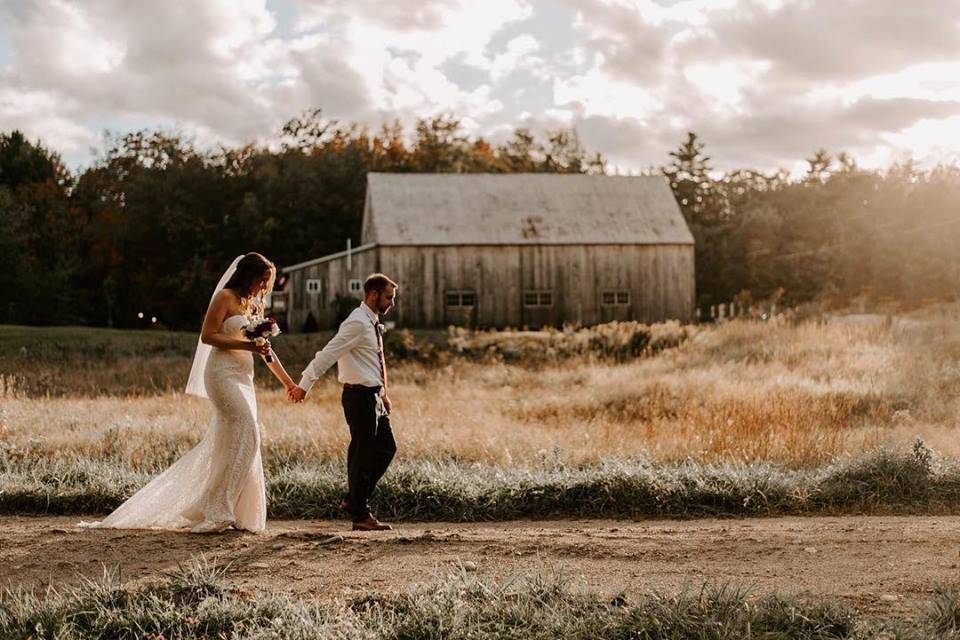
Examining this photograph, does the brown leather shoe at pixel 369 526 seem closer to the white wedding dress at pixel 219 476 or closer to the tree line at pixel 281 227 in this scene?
the white wedding dress at pixel 219 476

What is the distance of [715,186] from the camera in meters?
58.2

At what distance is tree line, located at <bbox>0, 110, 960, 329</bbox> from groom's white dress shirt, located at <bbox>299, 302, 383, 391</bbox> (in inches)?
1418

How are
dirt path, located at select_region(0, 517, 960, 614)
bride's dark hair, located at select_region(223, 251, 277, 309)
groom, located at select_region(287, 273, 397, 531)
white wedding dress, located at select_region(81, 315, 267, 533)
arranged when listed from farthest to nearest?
groom, located at select_region(287, 273, 397, 531) < bride's dark hair, located at select_region(223, 251, 277, 309) < white wedding dress, located at select_region(81, 315, 267, 533) < dirt path, located at select_region(0, 517, 960, 614)

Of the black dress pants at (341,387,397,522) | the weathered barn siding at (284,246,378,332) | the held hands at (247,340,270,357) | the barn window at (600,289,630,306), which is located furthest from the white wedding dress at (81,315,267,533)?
the barn window at (600,289,630,306)

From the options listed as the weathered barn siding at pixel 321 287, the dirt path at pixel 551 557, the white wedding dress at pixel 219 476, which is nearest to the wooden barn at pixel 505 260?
the weathered barn siding at pixel 321 287

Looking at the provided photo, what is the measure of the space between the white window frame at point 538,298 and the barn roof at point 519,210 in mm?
1857

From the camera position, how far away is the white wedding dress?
23.9ft

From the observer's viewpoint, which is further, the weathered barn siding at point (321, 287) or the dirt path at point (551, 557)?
the weathered barn siding at point (321, 287)

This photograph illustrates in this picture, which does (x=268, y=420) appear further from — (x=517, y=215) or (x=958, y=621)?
(x=517, y=215)

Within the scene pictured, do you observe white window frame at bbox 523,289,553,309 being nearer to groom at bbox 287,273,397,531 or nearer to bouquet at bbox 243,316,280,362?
groom at bbox 287,273,397,531

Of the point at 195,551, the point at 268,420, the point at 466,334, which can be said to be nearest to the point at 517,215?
the point at 466,334

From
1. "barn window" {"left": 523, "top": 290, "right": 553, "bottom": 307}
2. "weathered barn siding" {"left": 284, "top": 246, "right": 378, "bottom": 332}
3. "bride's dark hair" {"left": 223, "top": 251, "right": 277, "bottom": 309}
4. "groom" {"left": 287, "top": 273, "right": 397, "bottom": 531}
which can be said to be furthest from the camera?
"barn window" {"left": 523, "top": 290, "right": 553, "bottom": 307}

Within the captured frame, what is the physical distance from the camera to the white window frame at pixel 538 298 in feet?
118

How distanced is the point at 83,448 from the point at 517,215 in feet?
88.8
